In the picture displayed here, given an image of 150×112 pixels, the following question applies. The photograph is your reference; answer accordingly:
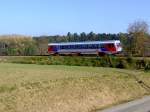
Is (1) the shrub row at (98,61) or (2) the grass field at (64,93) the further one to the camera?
(1) the shrub row at (98,61)

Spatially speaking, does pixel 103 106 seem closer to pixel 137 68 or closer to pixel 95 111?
pixel 95 111

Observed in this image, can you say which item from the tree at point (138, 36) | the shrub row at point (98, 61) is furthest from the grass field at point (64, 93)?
the tree at point (138, 36)

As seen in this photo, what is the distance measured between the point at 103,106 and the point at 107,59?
24537mm

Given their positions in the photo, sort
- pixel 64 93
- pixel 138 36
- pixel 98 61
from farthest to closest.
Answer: pixel 138 36 < pixel 98 61 < pixel 64 93

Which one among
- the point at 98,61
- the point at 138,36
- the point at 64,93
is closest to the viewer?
the point at 64,93

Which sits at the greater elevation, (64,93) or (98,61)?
(64,93)

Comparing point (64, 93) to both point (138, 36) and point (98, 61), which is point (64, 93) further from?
point (138, 36)

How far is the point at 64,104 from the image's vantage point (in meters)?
24.9

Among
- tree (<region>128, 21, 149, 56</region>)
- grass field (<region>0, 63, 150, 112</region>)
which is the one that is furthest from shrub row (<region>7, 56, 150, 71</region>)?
tree (<region>128, 21, 149, 56</region>)

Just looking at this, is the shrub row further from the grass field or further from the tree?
the tree

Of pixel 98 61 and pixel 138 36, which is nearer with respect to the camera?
pixel 98 61

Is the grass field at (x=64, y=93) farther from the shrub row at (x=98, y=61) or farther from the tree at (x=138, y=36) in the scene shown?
the tree at (x=138, y=36)

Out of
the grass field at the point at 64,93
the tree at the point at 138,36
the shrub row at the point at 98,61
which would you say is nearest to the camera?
the grass field at the point at 64,93

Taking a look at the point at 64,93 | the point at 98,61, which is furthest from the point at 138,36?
the point at 64,93
